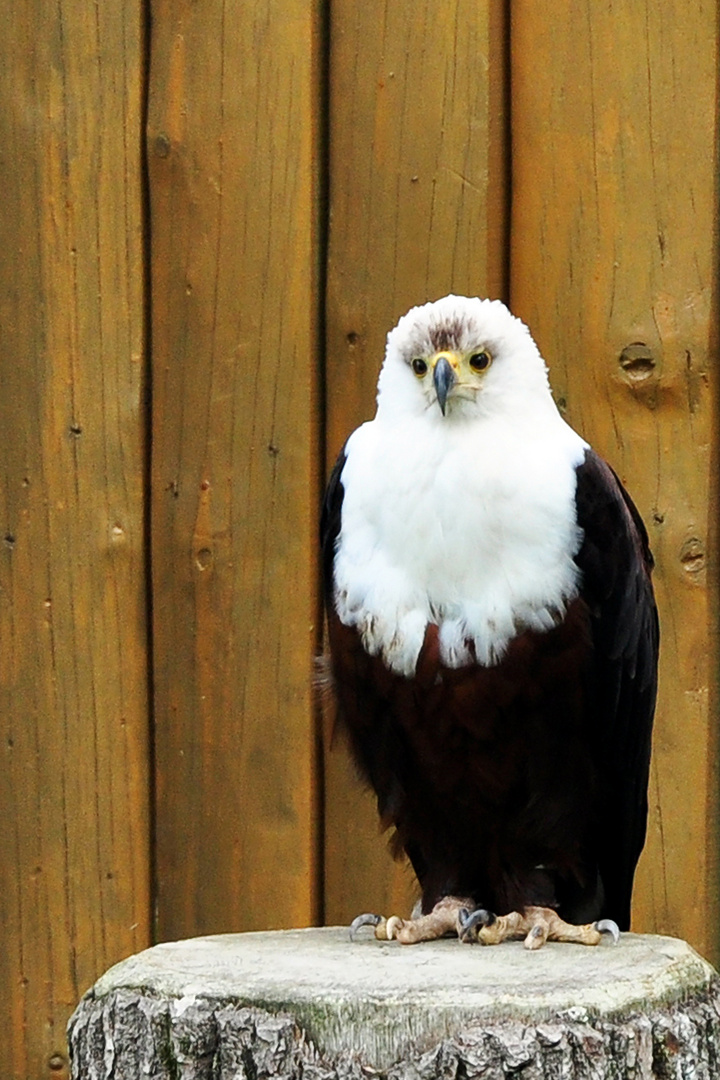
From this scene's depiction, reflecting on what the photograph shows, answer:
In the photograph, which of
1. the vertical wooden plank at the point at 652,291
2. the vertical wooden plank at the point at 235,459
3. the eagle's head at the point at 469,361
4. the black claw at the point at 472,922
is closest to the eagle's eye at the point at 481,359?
the eagle's head at the point at 469,361

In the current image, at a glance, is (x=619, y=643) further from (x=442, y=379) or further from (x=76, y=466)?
(x=76, y=466)

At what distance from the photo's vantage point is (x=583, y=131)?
3559mm

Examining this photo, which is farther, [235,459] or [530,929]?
[235,459]

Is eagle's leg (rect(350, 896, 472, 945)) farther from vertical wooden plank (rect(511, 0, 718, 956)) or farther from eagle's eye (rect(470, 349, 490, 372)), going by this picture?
eagle's eye (rect(470, 349, 490, 372))

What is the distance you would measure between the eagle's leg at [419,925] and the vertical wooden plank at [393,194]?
0.34 m

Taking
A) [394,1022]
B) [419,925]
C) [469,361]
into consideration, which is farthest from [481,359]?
[394,1022]

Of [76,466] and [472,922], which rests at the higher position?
[76,466]

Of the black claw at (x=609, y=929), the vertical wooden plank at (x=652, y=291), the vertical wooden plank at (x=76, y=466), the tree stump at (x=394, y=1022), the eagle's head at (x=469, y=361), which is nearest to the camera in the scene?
the tree stump at (x=394, y=1022)

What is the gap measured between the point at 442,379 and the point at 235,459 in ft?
1.99

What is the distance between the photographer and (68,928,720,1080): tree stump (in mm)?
2385

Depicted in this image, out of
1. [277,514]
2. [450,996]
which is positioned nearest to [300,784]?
[277,514]

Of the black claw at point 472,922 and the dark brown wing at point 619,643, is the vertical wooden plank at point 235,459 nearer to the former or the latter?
the black claw at point 472,922

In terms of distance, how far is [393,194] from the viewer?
3.59 metres

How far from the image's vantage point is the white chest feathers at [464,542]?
10.2ft
